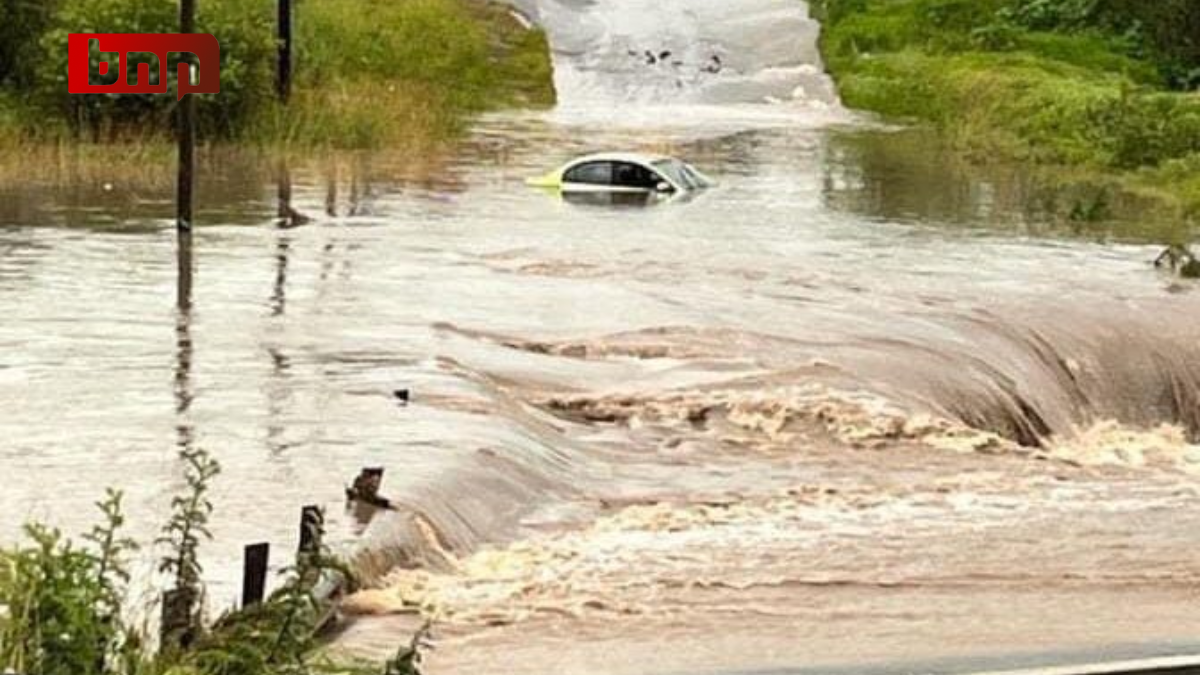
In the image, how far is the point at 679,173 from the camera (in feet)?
116

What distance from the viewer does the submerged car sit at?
3466 centimetres

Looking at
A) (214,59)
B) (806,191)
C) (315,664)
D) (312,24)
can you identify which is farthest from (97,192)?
(315,664)

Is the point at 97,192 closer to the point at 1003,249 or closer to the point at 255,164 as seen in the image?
the point at 255,164

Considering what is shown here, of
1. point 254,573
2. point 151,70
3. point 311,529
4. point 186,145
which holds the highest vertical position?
point 186,145

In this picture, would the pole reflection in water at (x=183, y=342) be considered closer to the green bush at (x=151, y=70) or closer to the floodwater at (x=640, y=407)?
the floodwater at (x=640, y=407)

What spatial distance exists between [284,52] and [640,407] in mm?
23097

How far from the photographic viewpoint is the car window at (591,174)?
34.8 m

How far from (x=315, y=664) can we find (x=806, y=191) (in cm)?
2753

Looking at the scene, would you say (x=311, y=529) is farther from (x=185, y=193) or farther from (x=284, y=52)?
(x=284, y=52)

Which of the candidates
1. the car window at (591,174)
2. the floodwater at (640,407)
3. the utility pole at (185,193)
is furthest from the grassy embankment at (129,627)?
the car window at (591,174)

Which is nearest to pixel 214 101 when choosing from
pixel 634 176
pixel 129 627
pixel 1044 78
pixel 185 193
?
pixel 634 176

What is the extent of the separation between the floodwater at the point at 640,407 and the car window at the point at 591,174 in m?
1.15

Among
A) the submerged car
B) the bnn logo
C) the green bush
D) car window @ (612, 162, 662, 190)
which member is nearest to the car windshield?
the submerged car

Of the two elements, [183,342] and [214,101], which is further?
[214,101]
